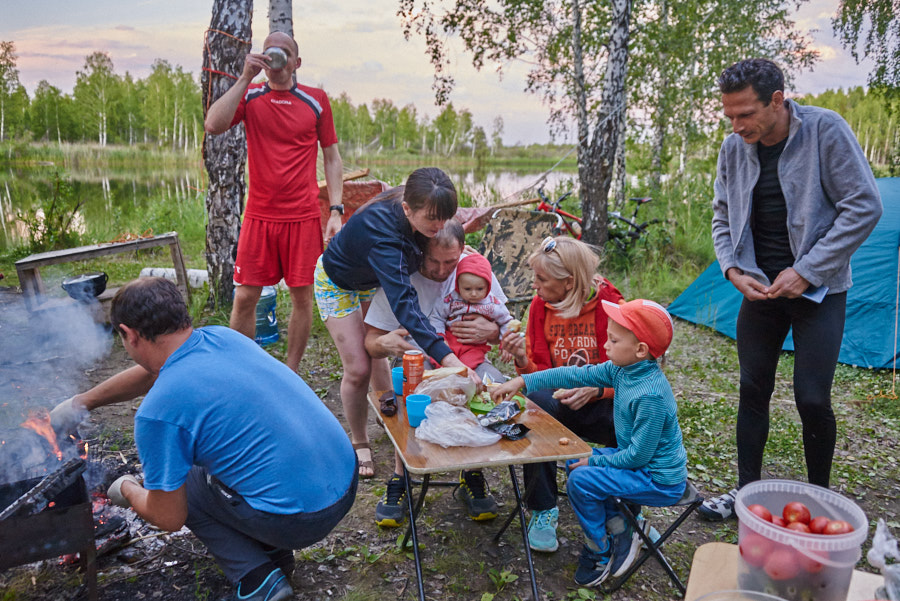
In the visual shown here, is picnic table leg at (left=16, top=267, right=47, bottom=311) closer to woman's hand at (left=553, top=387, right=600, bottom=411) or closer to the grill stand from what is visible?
the grill stand

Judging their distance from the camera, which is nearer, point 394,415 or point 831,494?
point 831,494

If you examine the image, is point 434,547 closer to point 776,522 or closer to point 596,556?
point 596,556

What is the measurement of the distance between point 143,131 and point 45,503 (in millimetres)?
53997

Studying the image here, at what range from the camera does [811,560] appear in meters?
1.22

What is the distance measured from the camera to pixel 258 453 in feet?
6.56

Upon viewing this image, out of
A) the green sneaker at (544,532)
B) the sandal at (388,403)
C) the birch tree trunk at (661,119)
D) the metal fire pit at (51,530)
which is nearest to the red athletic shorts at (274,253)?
the sandal at (388,403)

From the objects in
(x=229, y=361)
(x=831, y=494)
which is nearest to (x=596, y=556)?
(x=831, y=494)

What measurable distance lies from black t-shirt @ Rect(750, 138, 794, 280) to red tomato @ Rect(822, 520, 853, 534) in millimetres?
1759

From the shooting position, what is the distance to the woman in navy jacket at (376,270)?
2.62 m

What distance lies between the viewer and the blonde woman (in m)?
2.64

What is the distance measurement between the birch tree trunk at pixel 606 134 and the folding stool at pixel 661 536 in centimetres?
566

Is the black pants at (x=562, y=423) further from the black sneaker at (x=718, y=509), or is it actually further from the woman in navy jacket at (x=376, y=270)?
the black sneaker at (x=718, y=509)

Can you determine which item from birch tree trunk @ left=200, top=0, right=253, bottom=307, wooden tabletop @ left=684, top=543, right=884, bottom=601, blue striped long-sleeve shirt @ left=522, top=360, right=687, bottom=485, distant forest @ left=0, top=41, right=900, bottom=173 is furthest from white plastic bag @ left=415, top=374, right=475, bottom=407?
distant forest @ left=0, top=41, right=900, bottom=173

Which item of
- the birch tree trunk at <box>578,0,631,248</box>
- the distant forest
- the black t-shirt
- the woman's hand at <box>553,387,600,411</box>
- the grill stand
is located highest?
the distant forest
